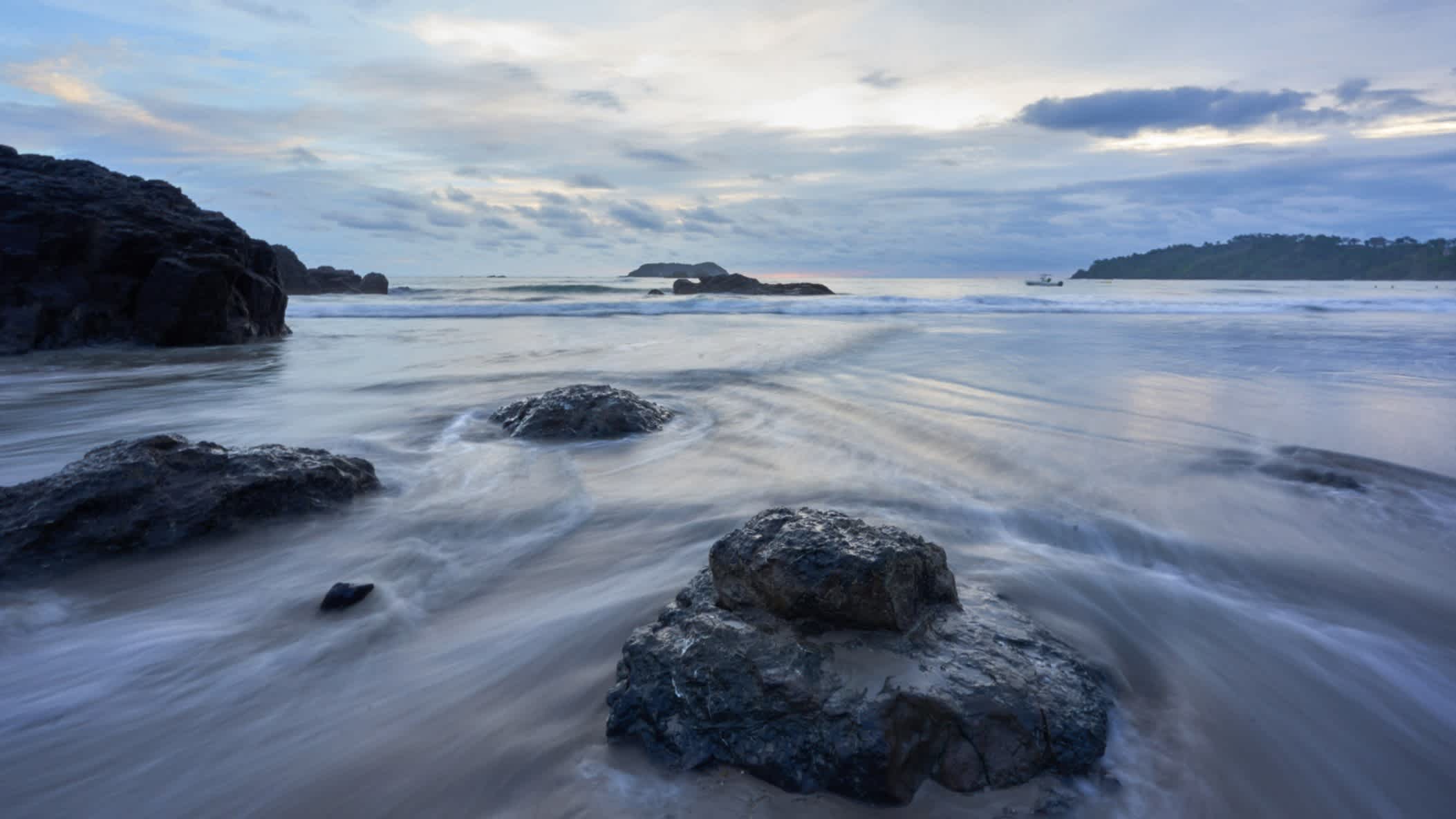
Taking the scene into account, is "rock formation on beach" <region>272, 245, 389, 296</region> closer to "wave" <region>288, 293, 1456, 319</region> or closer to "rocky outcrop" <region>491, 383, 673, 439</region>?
"wave" <region>288, 293, 1456, 319</region>

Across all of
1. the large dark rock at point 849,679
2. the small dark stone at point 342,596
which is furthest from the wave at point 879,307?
the large dark rock at point 849,679

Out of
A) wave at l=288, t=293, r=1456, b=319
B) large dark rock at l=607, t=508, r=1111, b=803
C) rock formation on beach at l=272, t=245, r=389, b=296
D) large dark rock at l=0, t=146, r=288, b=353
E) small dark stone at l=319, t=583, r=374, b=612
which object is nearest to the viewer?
large dark rock at l=607, t=508, r=1111, b=803

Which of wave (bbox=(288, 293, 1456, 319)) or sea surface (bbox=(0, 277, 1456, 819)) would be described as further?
wave (bbox=(288, 293, 1456, 319))

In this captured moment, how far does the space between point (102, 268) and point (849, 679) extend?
15413 millimetres

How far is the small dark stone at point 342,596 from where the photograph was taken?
2.84 metres

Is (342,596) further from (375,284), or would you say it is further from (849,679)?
(375,284)

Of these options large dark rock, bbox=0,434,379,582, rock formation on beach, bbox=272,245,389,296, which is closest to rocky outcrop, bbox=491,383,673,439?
large dark rock, bbox=0,434,379,582

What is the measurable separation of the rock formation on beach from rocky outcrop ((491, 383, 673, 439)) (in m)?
36.9

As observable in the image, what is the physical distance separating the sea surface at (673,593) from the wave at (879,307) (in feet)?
51.9

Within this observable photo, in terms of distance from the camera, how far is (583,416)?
5660 millimetres

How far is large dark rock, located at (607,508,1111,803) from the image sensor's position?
1.80 metres

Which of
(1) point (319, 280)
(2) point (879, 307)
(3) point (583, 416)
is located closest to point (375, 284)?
(1) point (319, 280)

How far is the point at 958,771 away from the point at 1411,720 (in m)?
1.39

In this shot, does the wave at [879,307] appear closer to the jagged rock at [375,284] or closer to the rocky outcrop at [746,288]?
the rocky outcrop at [746,288]
